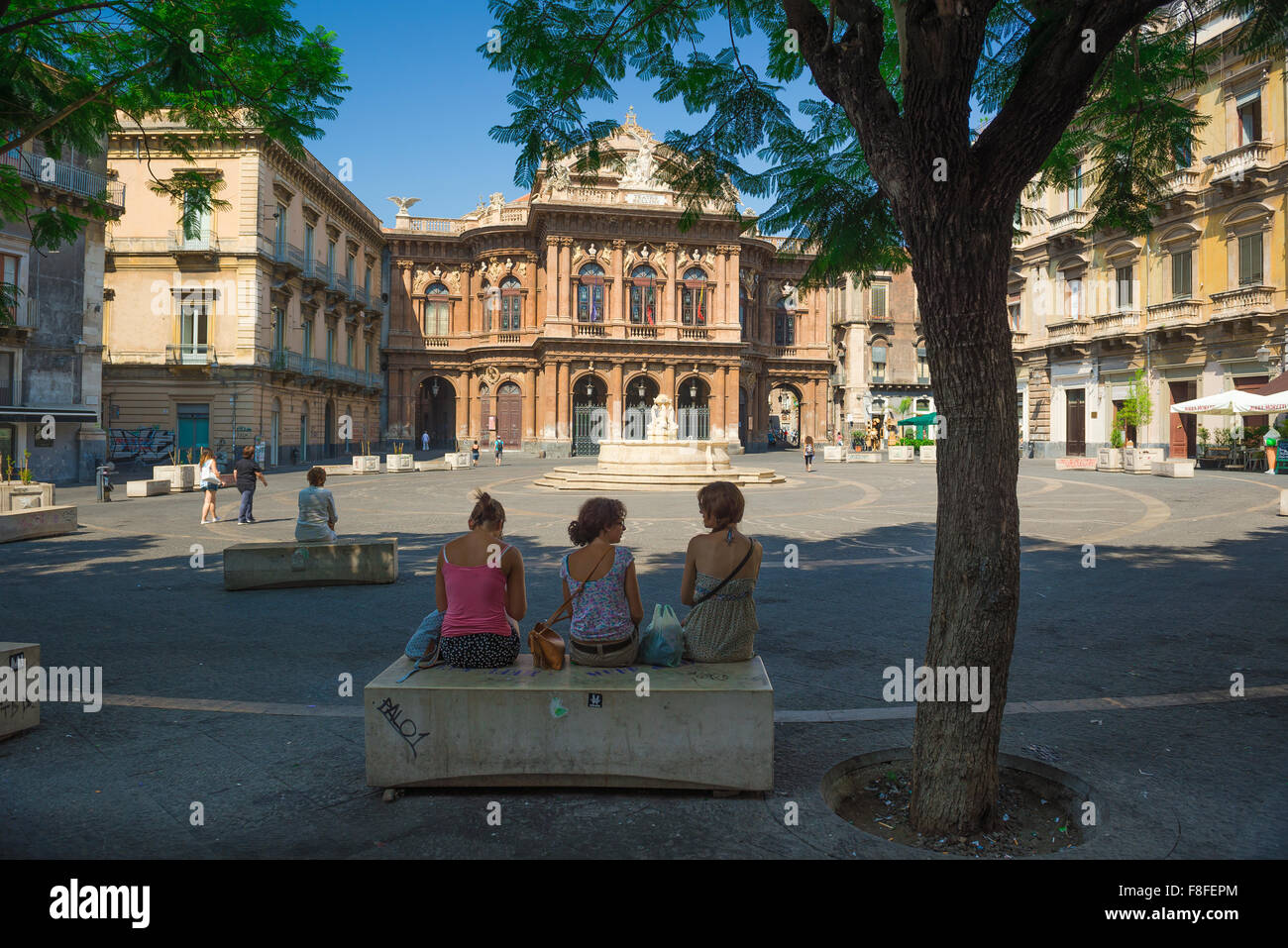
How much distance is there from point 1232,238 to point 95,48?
34.5 metres

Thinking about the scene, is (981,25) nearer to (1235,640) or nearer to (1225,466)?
(1235,640)

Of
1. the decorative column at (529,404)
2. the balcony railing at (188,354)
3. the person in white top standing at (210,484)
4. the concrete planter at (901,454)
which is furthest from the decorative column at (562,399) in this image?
the person in white top standing at (210,484)

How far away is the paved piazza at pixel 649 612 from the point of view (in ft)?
11.2

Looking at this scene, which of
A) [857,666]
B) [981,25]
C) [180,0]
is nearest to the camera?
[981,25]

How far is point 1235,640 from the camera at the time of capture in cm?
662

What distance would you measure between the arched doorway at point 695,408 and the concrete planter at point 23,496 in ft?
111

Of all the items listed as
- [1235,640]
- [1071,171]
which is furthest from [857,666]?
[1071,171]

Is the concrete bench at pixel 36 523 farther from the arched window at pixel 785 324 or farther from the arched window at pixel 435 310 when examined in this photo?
the arched window at pixel 785 324

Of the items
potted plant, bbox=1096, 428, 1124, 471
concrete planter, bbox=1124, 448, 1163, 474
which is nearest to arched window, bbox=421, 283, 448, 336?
potted plant, bbox=1096, 428, 1124, 471

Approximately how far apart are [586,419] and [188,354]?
2069 centimetres

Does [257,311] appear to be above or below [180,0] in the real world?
above

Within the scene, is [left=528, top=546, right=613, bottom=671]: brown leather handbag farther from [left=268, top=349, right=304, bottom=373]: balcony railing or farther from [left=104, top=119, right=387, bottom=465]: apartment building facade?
[left=268, top=349, right=304, bottom=373]: balcony railing

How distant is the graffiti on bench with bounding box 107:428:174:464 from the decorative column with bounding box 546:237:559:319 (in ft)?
66.5

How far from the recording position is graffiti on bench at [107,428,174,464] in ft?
102
